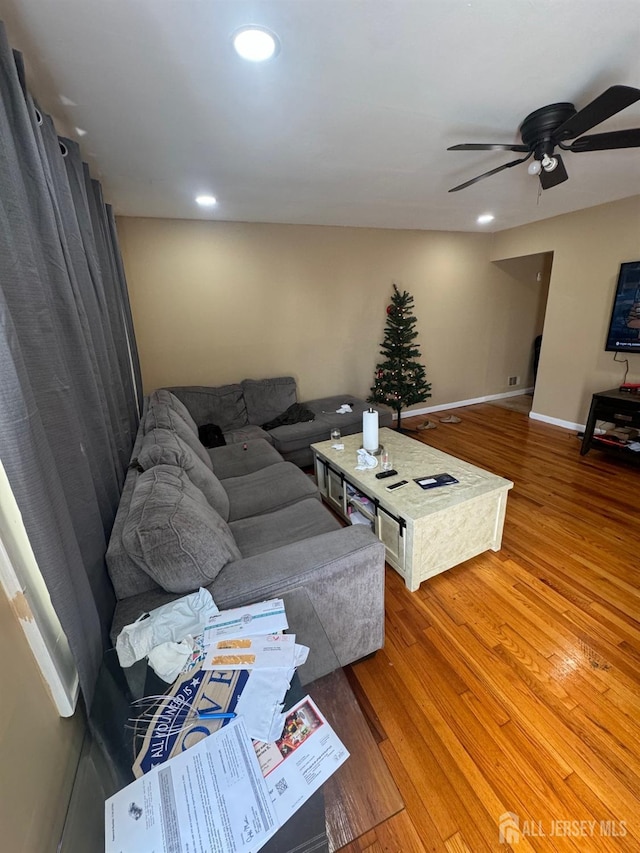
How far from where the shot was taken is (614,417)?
127 inches

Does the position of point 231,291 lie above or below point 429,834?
above

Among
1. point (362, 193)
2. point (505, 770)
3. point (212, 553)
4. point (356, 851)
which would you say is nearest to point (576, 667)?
point (505, 770)

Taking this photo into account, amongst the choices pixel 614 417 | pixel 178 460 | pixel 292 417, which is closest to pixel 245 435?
pixel 292 417

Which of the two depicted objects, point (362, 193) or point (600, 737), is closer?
point (600, 737)

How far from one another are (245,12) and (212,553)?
1848mm

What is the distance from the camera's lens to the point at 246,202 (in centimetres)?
295

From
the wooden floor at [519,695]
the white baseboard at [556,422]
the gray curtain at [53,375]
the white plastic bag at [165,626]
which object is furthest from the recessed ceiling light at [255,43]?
the white baseboard at [556,422]

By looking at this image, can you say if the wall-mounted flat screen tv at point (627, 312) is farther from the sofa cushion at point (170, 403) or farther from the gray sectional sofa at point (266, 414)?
the sofa cushion at point (170, 403)

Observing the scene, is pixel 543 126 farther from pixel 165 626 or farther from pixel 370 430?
pixel 165 626

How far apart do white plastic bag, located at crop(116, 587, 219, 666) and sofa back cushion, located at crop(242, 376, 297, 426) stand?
2.70 meters

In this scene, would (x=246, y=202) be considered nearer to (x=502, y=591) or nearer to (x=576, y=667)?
(x=502, y=591)

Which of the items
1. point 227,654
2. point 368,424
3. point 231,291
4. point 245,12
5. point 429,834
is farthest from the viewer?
point 231,291

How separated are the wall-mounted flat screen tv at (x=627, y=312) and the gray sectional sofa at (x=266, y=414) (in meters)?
2.49

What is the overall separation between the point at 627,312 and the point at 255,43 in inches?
159
